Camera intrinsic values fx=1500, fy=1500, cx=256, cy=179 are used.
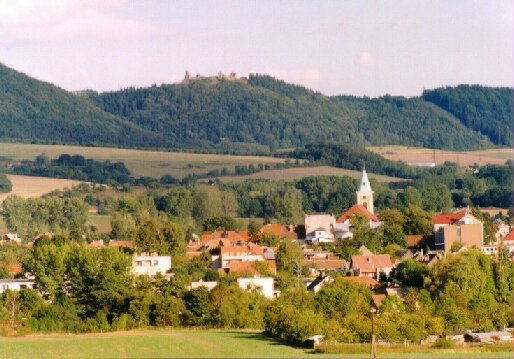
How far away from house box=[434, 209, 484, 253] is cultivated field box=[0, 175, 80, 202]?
2274 inches

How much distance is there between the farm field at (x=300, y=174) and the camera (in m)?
171

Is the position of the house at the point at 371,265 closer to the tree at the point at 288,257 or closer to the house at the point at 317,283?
the house at the point at 317,283

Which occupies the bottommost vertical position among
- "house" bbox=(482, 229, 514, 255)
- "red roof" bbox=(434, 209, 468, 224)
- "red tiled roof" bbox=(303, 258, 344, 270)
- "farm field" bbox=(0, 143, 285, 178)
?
"red tiled roof" bbox=(303, 258, 344, 270)

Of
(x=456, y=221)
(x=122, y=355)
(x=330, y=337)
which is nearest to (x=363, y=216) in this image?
(x=456, y=221)

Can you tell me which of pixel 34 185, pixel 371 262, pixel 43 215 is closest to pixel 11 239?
pixel 43 215

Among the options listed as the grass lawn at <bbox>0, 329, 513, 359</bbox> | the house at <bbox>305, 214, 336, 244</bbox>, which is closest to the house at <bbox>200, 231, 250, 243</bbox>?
the house at <bbox>305, 214, 336, 244</bbox>

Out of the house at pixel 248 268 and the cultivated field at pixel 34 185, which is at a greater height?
the cultivated field at pixel 34 185

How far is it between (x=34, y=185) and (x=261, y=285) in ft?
281

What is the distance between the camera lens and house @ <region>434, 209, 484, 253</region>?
87.7 m

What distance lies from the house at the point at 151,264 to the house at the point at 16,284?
5.82 m

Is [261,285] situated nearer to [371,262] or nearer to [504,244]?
[371,262]

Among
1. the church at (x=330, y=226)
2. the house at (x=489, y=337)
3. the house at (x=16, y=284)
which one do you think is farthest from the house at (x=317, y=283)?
the church at (x=330, y=226)

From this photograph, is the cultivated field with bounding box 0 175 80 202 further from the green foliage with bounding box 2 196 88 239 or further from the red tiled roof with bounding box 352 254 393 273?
the red tiled roof with bounding box 352 254 393 273

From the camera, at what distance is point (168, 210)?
126375 millimetres
